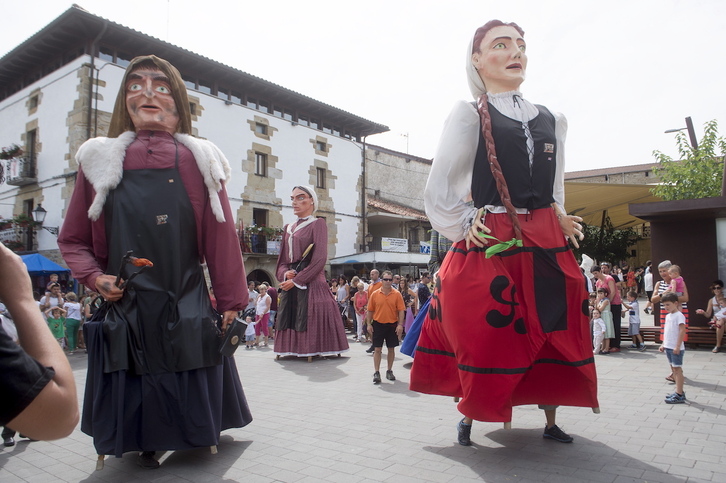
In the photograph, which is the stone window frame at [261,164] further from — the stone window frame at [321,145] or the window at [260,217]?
the stone window frame at [321,145]

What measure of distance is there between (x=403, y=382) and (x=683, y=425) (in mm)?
3101

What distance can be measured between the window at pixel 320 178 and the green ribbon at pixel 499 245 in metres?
23.4

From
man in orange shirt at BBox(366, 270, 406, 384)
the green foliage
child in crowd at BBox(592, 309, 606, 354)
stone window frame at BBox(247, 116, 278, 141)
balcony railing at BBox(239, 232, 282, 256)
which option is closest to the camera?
man in orange shirt at BBox(366, 270, 406, 384)

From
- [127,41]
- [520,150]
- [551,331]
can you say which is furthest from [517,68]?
[127,41]

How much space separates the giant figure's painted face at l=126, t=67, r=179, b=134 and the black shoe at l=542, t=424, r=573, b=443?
333cm

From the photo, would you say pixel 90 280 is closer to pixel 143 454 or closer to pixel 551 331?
pixel 143 454

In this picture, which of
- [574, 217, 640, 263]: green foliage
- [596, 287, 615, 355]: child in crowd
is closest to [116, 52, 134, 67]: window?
[596, 287, 615, 355]: child in crowd

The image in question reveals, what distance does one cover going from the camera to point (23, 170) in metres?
20.1

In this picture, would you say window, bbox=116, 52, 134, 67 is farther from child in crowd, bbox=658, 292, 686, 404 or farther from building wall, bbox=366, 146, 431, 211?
child in crowd, bbox=658, 292, 686, 404

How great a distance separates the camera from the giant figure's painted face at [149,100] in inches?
142

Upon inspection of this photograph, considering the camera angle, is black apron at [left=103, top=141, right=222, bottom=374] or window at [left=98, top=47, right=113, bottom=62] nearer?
black apron at [left=103, top=141, right=222, bottom=374]

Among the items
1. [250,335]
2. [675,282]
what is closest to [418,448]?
[675,282]

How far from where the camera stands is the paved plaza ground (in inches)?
124

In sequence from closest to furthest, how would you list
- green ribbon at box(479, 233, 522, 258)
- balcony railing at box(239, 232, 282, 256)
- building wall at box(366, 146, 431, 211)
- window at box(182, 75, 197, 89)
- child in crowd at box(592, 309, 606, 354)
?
green ribbon at box(479, 233, 522, 258), child in crowd at box(592, 309, 606, 354), window at box(182, 75, 197, 89), balcony railing at box(239, 232, 282, 256), building wall at box(366, 146, 431, 211)
